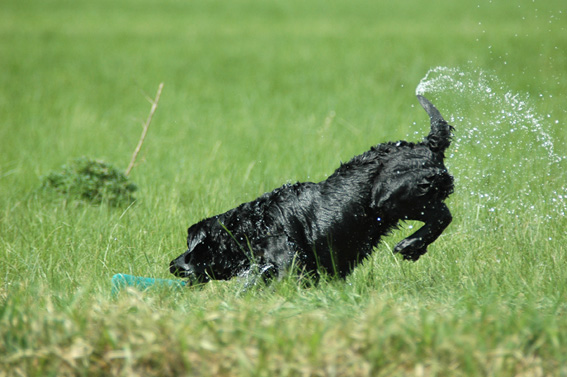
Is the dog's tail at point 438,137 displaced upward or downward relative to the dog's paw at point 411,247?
upward

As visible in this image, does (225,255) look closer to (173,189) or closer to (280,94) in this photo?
(173,189)

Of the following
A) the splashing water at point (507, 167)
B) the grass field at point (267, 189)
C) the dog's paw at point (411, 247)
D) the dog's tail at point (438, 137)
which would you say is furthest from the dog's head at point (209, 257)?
the splashing water at point (507, 167)

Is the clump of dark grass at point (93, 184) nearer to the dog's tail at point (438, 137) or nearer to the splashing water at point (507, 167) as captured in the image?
the splashing water at point (507, 167)

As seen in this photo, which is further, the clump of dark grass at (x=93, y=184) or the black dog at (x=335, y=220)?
the clump of dark grass at (x=93, y=184)

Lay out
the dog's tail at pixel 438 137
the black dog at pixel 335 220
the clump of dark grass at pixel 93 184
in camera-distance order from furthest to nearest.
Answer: the clump of dark grass at pixel 93 184 → the dog's tail at pixel 438 137 → the black dog at pixel 335 220

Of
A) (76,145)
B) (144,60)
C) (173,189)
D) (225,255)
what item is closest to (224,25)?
(144,60)

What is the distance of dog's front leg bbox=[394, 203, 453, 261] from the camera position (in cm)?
372

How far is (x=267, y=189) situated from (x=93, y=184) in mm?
1582

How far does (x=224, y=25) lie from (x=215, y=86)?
7775 mm

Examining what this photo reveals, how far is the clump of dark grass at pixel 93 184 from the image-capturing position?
19.1 feet

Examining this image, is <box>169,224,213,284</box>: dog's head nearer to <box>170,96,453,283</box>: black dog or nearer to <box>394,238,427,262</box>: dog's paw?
<box>170,96,453,283</box>: black dog

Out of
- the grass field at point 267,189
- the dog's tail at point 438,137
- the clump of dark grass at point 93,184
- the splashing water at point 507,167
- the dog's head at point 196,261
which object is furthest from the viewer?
the clump of dark grass at point 93,184

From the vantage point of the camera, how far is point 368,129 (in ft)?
27.9

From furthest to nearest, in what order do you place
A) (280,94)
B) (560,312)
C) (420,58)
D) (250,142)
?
(420,58) < (280,94) < (250,142) < (560,312)
